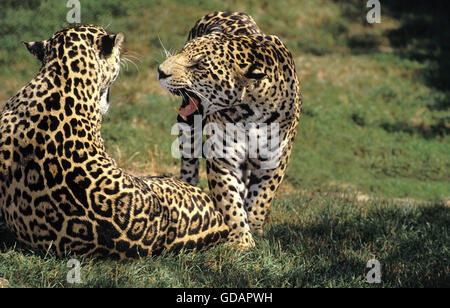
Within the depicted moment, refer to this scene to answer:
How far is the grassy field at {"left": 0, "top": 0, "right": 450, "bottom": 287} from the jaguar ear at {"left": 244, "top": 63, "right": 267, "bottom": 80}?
4.84 feet

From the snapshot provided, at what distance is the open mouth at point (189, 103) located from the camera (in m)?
6.72

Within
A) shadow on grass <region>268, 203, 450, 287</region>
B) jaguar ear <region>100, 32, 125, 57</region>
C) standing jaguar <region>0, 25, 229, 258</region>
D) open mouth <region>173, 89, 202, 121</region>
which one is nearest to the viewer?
standing jaguar <region>0, 25, 229, 258</region>

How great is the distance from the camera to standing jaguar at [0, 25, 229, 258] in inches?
226

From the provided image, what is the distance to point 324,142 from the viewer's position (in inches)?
511

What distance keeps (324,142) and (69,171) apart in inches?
316

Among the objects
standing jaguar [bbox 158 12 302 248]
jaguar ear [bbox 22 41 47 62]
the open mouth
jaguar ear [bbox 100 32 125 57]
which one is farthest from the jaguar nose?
jaguar ear [bbox 22 41 47 62]

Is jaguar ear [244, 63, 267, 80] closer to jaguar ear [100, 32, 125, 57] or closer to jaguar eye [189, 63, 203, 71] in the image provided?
jaguar eye [189, 63, 203, 71]

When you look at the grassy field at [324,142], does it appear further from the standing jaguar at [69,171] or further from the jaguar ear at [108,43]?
the jaguar ear at [108,43]

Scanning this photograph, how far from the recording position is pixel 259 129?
22.8ft

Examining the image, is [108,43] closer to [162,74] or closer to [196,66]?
[162,74]

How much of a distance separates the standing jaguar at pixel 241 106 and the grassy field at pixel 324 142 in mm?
524

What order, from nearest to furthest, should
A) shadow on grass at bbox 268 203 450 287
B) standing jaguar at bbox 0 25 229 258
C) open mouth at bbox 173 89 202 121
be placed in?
standing jaguar at bbox 0 25 229 258 → shadow on grass at bbox 268 203 450 287 → open mouth at bbox 173 89 202 121

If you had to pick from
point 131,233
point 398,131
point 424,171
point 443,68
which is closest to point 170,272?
point 131,233

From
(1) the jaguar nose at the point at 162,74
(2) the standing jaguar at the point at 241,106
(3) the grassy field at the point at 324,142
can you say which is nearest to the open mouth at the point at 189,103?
(2) the standing jaguar at the point at 241,106
